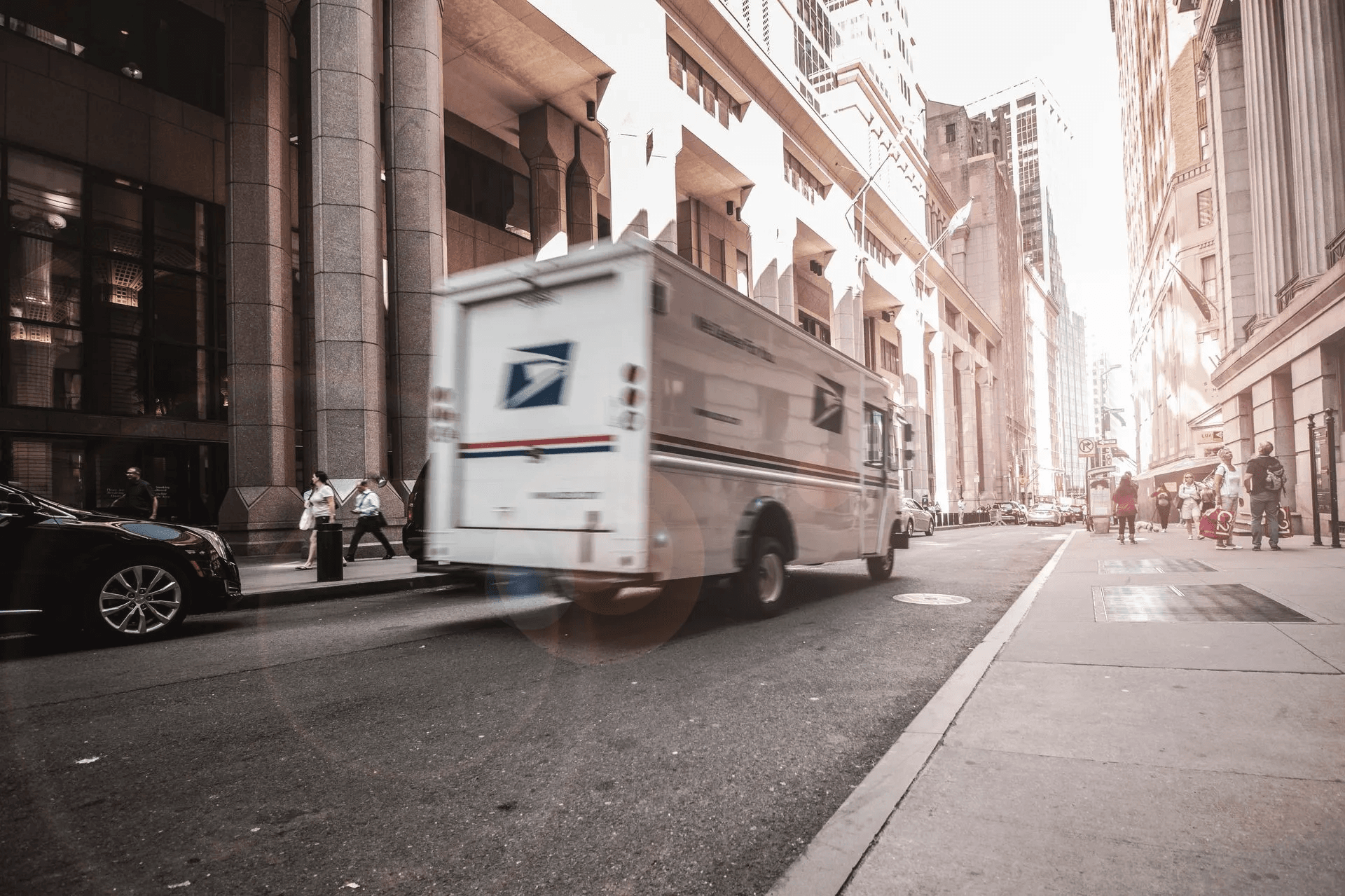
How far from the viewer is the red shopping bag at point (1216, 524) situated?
1700 cm

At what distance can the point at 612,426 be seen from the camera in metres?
6.63

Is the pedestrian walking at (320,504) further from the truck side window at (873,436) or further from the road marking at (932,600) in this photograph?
the road marking at (932,600)

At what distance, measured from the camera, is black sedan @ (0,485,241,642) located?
21.2 ft

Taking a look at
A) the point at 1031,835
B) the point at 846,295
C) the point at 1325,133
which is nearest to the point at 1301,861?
the point at 1031,835

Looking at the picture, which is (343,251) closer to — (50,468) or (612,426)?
(50,468)

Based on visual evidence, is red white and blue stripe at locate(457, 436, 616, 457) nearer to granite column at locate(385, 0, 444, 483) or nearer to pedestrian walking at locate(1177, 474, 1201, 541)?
granite column at locate(385, 0, 444, 483)

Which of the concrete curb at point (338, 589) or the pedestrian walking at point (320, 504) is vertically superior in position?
the pedestrian walking at point (320, 504)

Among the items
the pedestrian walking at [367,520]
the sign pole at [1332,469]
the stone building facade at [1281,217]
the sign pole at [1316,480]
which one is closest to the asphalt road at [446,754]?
the pedestrian walking at [367,520]

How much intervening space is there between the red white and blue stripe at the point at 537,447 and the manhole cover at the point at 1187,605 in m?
4.83

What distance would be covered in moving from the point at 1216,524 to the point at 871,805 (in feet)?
65.9

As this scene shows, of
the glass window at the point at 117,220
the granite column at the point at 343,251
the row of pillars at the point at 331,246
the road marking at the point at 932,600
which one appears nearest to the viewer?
the road marking at the point at 932,600

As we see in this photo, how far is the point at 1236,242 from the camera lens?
2811cm

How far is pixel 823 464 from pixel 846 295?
Answer: 35.0m

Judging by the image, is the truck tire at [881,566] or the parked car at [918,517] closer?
the truck tire at [881,566]
